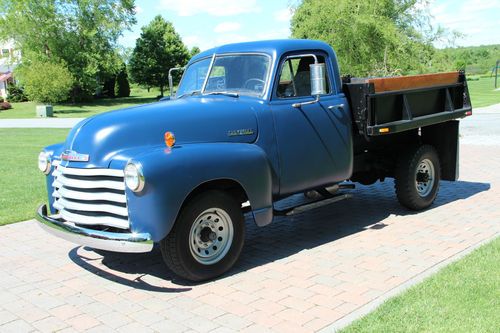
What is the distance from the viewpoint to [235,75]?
579cm

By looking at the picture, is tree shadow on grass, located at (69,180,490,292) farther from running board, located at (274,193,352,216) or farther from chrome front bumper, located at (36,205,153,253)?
chrome front bumper, located at (36,205,153,253)

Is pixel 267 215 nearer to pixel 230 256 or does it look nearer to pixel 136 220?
pixel 230 256

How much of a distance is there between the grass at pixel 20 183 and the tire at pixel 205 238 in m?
3.70

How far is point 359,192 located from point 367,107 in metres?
2.68

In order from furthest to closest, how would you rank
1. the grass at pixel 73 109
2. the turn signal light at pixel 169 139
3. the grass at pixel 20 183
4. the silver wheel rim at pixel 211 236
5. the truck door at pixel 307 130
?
the grass at pixel 73 109
the grass at pixel 20 183
the truck door at pixel 307 130
the silver wheel rim at pixel 211 236
the turn signal light at pixel 169 139

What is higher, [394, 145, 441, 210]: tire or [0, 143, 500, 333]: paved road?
[394, 145, 441, 210]: tire

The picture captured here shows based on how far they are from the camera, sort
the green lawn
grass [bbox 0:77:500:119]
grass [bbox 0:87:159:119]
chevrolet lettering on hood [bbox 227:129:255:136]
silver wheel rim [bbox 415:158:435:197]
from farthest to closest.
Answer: grass [bbox 0:87:159:119] < grass [bbox 0:77:500:119] < the green lawn < silver wheel rim [bbox 415:158:435:197] < chevrolet lettering on hood [bbox 227:129:255:136]

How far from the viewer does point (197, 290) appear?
15.4 feet

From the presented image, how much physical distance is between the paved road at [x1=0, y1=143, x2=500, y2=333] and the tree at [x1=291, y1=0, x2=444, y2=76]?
10551mm

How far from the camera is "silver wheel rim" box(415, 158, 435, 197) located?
282 inches

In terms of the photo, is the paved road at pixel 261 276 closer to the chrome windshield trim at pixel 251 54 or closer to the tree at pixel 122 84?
the chrome windshield trim at pixel 251 54

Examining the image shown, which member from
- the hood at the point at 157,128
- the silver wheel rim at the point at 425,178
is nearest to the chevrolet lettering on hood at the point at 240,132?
the hood at the point at 157,128

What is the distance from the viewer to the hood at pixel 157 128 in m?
4.66

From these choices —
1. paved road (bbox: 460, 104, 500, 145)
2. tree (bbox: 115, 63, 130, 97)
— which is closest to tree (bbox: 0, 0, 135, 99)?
tree (bbox: 115, 63, 130, 97)
